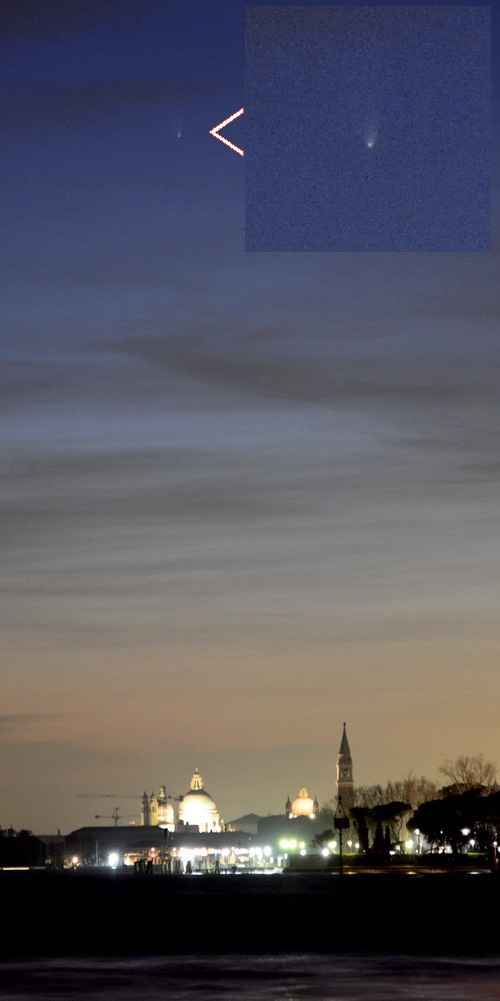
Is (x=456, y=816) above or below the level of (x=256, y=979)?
below

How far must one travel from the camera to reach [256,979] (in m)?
31.5

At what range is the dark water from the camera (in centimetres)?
2789

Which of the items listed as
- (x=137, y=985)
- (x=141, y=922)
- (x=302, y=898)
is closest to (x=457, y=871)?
(x=302, y=898)

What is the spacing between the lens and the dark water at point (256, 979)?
27.9 m

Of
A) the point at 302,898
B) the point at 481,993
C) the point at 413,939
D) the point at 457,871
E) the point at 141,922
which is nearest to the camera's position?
the point at 481,993

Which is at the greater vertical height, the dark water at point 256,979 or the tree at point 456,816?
the dark water at point 256,979

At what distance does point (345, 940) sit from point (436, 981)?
14.6m

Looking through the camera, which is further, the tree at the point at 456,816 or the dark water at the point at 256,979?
the tree at the point at 456,816

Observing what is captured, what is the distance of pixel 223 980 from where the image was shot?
31281mm

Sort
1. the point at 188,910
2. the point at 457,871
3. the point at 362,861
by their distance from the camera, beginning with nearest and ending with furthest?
the point at 188,910, the point at 457,871, the point at 362,861

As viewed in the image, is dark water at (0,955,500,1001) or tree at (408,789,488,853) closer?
dark water at (0,955,500,1001)

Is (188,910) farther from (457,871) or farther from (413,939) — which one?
(457,871)

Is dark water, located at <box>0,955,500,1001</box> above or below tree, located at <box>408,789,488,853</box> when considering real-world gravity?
above

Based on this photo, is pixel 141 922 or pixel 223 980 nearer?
pixel 223 980
